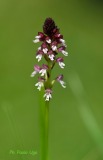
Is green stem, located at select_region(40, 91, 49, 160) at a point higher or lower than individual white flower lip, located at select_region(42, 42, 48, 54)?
lower

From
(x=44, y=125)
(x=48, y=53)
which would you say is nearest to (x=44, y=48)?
(x=48, y=53)

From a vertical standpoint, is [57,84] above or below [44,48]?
above

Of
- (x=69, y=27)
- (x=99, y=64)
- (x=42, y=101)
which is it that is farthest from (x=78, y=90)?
(x=69, y=27)

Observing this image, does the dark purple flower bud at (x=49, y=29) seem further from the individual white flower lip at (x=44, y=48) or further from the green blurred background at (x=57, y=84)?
the green blurred background at (x=57, y=84)

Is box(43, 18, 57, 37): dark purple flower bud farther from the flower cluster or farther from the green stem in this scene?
the green stem

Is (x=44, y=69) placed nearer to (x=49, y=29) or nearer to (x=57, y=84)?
(x=49, y=29)

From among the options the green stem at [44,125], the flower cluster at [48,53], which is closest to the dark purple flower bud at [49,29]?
the flower cluster at [48,53]

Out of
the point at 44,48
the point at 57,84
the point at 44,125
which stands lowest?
the point at 44,125

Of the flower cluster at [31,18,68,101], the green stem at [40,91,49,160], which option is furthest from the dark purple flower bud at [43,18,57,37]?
the green stem at [40,91,49,160]
